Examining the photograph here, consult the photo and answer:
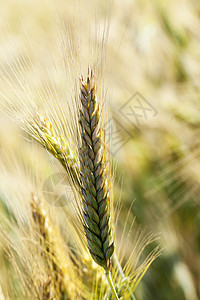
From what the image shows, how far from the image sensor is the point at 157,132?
1209mm

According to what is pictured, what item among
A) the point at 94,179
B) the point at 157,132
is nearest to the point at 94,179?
the point at 94,179

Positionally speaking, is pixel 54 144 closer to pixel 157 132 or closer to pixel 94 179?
pixel 94 179

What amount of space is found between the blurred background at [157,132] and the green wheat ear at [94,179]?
495mm

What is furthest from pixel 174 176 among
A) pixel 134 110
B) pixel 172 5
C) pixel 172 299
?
pixel 172 5

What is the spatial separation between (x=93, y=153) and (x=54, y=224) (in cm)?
27

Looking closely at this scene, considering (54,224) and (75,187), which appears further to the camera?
(54,224)

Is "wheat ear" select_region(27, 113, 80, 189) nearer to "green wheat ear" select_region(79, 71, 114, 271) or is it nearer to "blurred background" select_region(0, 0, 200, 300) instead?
"green wheat ear" select_region(79, 71, 114, 271)

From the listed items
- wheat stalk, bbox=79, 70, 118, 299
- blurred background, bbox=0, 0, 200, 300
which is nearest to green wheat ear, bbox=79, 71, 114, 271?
wheat stalk, bbox=79, 70, 118, 299

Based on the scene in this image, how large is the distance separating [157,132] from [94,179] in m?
0.76

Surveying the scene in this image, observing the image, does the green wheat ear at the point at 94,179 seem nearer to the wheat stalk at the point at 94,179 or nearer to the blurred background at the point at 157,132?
the wheat stalk at the point at 94,179

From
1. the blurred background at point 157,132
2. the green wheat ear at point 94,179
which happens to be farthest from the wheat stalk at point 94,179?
the blurred background at point 157,132

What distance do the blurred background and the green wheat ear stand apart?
19.5 inches

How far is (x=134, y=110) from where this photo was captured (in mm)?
1218

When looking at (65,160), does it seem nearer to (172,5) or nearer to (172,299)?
(172,299)
